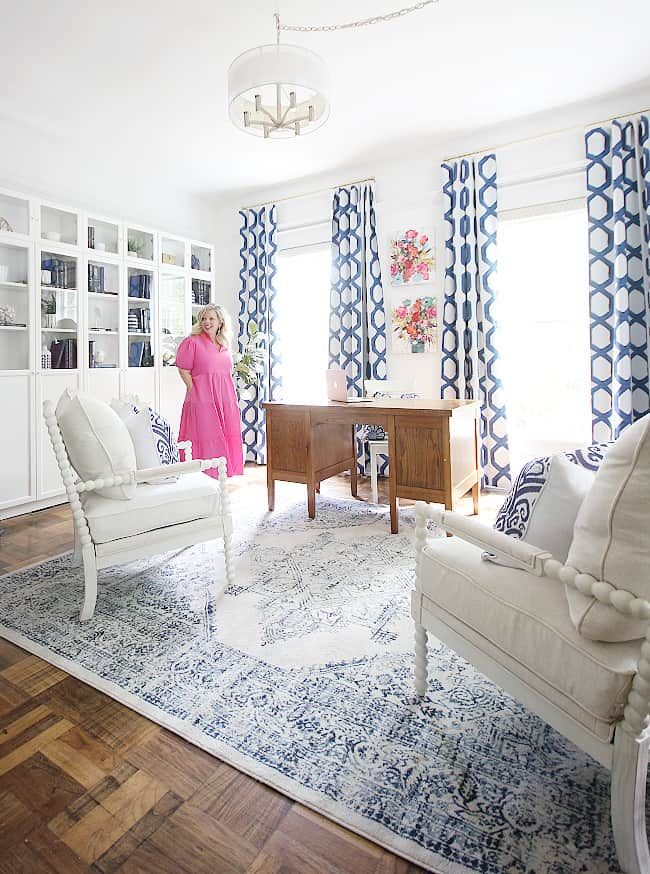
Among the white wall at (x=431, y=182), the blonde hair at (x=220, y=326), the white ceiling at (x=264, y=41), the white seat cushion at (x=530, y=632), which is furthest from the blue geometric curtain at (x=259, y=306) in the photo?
the white seat cushion at (x=530, y=632)

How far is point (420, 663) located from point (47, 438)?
3.44 metres

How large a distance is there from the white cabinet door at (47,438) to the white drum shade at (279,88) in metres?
2.28

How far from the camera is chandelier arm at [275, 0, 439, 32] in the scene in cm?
272

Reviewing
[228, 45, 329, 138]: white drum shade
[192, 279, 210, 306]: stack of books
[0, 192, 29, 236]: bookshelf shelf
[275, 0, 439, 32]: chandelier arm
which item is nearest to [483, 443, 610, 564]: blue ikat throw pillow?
[228, 45, 329, 138]: white drum shade

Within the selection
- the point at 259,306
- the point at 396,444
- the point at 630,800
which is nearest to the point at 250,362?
the point at 259,306

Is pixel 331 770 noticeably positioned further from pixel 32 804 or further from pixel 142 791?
pixel 32 804

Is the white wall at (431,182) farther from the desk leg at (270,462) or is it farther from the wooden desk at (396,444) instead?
the desk leg at (270,462)

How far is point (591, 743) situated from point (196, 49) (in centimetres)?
368

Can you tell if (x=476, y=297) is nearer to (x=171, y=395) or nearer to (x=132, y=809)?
(x=171, y=395)

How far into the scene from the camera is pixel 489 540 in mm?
1374

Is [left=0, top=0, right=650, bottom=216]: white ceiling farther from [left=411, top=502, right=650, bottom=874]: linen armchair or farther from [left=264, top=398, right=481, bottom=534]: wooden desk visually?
[left=411, top=502, right=650, bottom=874]: linen armchair

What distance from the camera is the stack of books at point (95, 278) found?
14.2 feet

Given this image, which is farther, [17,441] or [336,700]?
[17,441]

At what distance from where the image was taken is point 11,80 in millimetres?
3350
